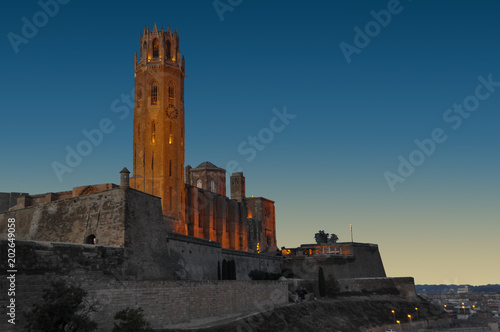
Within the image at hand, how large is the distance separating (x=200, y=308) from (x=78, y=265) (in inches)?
379

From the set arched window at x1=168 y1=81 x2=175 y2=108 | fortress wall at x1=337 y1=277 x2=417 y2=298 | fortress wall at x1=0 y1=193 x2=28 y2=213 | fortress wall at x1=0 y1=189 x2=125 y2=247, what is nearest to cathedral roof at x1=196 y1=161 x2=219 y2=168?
arched window at x1=168 y1=81 x2=175 y2=108

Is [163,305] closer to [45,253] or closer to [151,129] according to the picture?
[45,253]

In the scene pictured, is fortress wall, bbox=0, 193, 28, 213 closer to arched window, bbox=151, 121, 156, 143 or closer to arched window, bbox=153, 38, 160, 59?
arched window, bbox=151, 121, 156, 143

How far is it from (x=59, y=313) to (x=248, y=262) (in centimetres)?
3343

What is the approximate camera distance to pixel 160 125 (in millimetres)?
57594

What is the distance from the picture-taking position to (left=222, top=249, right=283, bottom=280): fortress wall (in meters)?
49.3

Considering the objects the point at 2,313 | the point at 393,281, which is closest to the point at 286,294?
the point at 393,281

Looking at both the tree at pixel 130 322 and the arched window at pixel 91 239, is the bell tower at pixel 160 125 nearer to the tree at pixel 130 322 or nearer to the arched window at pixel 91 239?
the arched window at pixel 91 239

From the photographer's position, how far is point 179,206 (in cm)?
5691

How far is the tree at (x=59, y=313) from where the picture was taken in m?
20.5

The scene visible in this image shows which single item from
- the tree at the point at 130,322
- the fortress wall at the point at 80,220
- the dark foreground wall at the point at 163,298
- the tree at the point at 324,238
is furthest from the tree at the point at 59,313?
the tree at the point at 324,238

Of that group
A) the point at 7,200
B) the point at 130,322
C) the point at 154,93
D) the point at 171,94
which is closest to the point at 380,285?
the point at 171,94

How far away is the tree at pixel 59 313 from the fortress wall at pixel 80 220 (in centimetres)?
871

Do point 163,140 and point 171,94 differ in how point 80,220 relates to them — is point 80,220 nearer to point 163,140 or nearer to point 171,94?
point 163,140
